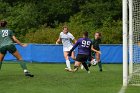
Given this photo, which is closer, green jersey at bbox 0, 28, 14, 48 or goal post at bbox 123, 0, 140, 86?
goal post at bbox 123, 0, 140, 86

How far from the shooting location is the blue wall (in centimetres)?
2858

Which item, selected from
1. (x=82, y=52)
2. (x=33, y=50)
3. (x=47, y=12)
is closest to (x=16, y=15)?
(x=47, y=12)

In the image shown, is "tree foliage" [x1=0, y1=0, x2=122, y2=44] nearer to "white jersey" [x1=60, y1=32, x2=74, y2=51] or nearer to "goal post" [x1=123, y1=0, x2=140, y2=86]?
"white jersey" [x1=60, y1=32, x2=74, y2=51]

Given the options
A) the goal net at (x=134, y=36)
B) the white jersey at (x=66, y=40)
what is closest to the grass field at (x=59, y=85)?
the goal net at (x=134, y=36)

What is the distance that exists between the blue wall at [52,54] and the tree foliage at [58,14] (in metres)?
13.4

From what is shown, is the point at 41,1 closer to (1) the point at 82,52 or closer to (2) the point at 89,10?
(2) the point at 89,10

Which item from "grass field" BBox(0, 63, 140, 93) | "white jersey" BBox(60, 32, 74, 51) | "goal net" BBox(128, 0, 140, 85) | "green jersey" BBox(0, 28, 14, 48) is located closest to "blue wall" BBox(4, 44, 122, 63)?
"white jersey" BBox(60, 32, 74, 51)

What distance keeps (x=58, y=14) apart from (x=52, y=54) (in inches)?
915

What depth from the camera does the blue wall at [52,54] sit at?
93.8ft

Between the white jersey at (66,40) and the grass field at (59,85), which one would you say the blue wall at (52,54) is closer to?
the white jersey at (66,40)

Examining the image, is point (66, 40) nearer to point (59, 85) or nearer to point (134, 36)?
point (134, 36)

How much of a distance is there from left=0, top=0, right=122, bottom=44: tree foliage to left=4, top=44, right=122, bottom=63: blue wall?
13443mm

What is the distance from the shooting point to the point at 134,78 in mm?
14461

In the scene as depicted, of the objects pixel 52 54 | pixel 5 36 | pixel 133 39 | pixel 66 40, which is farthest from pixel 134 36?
pixel 52 54
